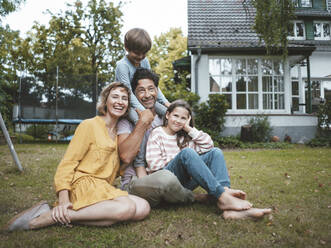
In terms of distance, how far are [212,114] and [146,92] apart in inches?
239

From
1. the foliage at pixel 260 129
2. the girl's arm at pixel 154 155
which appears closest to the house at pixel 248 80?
the foliage at pixel 260 129

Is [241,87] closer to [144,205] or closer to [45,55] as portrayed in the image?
[144,205]

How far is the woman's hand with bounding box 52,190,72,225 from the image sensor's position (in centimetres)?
181

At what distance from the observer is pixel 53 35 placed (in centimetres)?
1645

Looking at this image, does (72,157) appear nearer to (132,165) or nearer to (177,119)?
(132,165)

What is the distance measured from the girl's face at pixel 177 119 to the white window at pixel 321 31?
46.3 feet

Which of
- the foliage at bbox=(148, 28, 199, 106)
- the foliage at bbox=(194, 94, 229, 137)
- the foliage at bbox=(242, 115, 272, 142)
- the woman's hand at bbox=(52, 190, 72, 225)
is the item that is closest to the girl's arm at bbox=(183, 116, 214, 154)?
the woman's hand at bbox=(52, 190, 72, 225)

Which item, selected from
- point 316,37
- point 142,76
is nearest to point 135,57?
point 142,76

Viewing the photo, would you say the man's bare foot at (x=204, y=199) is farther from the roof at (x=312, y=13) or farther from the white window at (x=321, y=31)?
the white window at (x=321, y=31)

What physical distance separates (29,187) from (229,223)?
2.50 meters

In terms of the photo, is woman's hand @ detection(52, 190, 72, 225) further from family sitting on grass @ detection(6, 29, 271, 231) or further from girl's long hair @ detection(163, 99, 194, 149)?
girl's long hair @ detection(163, 99, 194, 149)

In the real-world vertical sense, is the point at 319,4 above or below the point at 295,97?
above

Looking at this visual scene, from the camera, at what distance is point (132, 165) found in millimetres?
2396

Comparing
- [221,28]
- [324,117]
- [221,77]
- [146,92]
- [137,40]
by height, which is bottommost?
[324,117]
